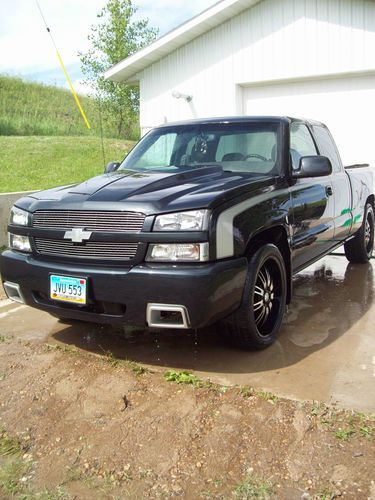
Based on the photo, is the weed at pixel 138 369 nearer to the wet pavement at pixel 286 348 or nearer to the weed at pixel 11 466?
the wet pavement at pixel 286 348

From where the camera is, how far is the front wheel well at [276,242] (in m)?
3.55

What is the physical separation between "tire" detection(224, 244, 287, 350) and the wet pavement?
13 centimetres

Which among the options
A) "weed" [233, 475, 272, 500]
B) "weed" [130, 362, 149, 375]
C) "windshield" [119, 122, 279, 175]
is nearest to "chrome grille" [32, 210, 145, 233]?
"weed" [130, 362, 149, 375]

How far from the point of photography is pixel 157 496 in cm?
222

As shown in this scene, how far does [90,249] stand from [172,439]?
4.31ft

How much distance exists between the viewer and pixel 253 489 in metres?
2.24

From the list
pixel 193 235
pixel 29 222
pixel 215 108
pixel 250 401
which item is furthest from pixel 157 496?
pixel 215 108

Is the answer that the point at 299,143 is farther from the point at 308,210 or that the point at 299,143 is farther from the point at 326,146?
the point at 326,146

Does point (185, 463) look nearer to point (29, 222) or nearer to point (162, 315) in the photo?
point (162, 315)

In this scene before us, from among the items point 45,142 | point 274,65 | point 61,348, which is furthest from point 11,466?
point 45,142

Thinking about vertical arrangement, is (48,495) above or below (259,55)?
below

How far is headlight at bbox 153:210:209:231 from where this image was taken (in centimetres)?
307

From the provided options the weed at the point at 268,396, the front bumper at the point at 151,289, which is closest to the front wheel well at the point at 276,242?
the front bumper at the point at 151,289

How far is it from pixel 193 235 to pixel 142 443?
119 cm
